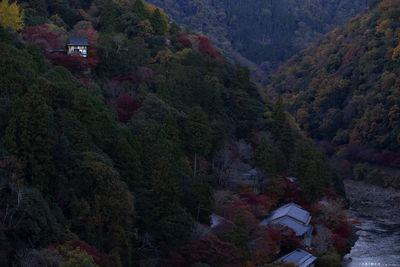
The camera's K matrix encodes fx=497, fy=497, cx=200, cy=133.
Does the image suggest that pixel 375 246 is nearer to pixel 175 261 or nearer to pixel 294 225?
pixel 294 225

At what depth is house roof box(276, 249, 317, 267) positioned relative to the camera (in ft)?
88.0

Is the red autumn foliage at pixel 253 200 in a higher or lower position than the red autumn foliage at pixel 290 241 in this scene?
higher

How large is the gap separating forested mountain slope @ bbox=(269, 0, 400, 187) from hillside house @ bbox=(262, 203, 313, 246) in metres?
29.0

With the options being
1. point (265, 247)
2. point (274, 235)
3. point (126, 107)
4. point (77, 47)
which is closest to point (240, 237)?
point (265, 247)


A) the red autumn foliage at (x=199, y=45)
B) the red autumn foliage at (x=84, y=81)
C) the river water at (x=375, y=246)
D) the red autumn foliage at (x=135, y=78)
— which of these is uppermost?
the red autumn foliage at (x=199, y=45)

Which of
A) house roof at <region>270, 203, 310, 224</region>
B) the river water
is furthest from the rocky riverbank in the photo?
house roof at <region>270, 203, 310, 224</region>

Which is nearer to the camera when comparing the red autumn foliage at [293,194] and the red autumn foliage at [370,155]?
the red autumn foliage at [293,194]

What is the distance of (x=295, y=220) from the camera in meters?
31.3

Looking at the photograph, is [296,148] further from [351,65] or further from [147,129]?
[351,65]

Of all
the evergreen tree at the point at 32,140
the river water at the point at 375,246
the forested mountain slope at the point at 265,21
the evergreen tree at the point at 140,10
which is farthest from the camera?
the forested mountain slope at the point at 265,21

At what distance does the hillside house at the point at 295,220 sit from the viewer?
30.3m

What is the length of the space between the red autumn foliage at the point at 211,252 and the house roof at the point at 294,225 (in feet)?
27.2

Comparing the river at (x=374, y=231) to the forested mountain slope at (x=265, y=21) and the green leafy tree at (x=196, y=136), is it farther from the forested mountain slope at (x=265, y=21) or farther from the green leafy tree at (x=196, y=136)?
the forested mountain slope at (x=265, y=21)

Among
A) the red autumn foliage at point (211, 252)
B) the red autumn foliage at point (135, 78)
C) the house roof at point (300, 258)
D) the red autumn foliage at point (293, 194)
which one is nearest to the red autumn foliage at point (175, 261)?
the red autumn foliage at point (211, 252)
